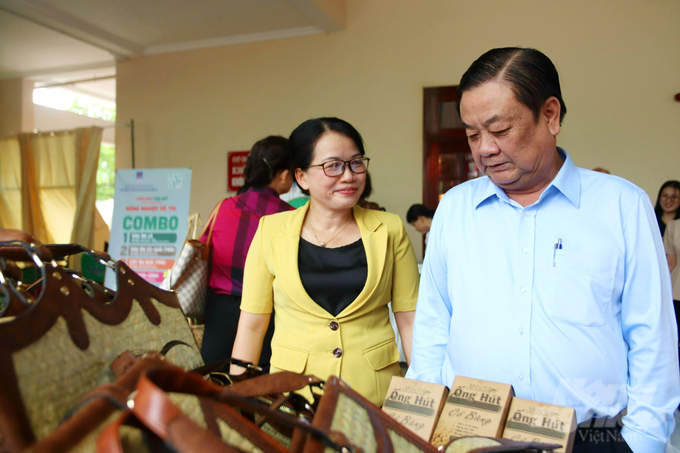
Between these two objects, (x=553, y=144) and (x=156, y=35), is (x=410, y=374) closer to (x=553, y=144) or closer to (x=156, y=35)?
(x=553, y=144)

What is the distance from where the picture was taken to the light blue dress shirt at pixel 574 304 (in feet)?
3.26

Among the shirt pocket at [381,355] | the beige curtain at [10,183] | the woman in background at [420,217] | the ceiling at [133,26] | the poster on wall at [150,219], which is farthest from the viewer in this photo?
the beige curtain at [10,183]

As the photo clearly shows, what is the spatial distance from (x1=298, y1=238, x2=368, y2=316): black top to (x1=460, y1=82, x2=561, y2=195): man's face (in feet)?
1.77

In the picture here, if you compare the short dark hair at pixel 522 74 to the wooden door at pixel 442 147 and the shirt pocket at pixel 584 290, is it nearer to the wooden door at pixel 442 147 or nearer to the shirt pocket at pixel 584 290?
the shirt pocket at pixel 584 290

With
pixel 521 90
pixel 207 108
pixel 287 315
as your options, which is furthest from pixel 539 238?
pixel 207 108

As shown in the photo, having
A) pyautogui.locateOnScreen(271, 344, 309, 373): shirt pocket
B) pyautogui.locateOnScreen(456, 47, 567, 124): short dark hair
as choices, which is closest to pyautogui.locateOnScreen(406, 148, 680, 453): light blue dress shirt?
pyautogui.locateOnScreen(456, 47, 567, 124): short dark hair

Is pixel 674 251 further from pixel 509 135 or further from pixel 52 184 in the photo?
pixel 52 184

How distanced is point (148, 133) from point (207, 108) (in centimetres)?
90

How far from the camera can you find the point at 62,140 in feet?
21.7

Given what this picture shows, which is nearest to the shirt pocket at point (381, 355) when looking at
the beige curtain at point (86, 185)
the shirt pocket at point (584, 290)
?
the shirt pocket at point (584, 290)

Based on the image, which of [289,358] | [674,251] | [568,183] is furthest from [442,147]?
[568,183]

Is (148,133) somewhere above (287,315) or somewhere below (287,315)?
above

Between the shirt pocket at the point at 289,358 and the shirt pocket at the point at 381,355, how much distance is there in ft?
0.60

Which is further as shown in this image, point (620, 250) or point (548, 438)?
point (620, 250)
